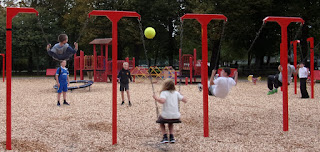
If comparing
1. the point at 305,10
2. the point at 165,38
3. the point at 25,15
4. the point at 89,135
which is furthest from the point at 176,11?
the point at 89,135

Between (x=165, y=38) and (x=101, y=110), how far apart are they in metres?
25.2

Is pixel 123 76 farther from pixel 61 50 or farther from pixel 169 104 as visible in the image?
pixel 169 104

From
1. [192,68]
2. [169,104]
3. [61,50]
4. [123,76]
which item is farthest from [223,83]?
[192,68]

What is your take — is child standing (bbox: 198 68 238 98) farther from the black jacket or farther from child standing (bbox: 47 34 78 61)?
the black jacket

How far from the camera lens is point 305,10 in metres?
24.5

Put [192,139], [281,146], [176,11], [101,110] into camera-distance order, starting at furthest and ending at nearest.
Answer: [176,11], [101,110], [192,139], [281,146]

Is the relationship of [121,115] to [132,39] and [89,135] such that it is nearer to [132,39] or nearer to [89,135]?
[89,135]

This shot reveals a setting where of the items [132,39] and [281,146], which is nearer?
[281,146]

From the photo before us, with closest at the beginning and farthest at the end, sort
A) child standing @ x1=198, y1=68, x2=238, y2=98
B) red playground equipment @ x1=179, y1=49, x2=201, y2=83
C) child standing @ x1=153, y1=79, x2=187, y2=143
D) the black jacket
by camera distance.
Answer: child standing @ x1=153, y1=79, x2=187, y2=143 → child standing @ x1=198, y1=68, x2=238, y2=98 → the black jacket → red playground equipment @ x1=179, y1=49, x2=201, y2=83

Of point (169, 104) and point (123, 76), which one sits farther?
point (123, 76)

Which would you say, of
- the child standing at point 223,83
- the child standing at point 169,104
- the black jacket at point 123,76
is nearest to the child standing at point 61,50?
the child standing at point 169,104

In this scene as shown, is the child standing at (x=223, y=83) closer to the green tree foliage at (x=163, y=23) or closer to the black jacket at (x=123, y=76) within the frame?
the black jacket at (x=123, y=76)

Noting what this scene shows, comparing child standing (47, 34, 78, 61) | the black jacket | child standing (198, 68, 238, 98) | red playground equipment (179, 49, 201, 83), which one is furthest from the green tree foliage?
child standing (47, 34, 78, 61)

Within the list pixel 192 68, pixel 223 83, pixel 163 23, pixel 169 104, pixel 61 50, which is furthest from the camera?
pixel 163 23
